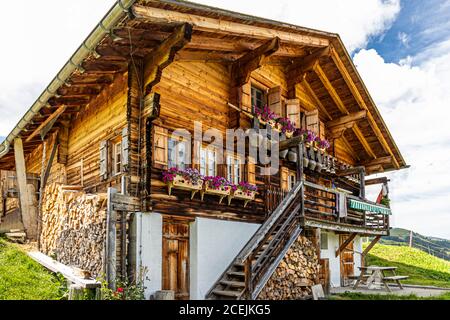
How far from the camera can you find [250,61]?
13023 millimetres

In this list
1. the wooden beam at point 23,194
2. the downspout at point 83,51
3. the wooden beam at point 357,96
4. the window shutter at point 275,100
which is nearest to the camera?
the downspout at point 83,51

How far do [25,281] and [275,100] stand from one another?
29.3ft

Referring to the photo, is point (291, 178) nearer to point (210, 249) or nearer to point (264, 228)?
point (264, 228)

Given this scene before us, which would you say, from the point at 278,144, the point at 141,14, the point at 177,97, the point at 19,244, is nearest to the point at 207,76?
the point at 177,97

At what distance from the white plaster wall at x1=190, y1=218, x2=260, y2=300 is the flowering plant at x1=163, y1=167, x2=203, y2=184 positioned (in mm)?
1141

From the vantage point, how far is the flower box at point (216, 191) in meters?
11.1

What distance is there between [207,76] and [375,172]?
466 inches

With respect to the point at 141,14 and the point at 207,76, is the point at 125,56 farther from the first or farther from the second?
the point at 207,76

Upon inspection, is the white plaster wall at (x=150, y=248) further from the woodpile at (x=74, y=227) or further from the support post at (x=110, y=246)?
the woodpile at (x=74, y=227)

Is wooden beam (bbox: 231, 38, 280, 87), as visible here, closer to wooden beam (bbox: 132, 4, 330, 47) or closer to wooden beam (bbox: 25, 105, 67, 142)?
wooden beam (bbox: 132, 4, 330, 47)

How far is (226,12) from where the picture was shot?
10.5 metres

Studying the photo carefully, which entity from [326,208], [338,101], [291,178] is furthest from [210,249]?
[338,101]

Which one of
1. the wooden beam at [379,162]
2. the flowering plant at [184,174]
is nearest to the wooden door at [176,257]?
the flowering plant at [184,174]

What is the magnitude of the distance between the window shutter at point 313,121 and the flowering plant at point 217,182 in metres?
5.72
